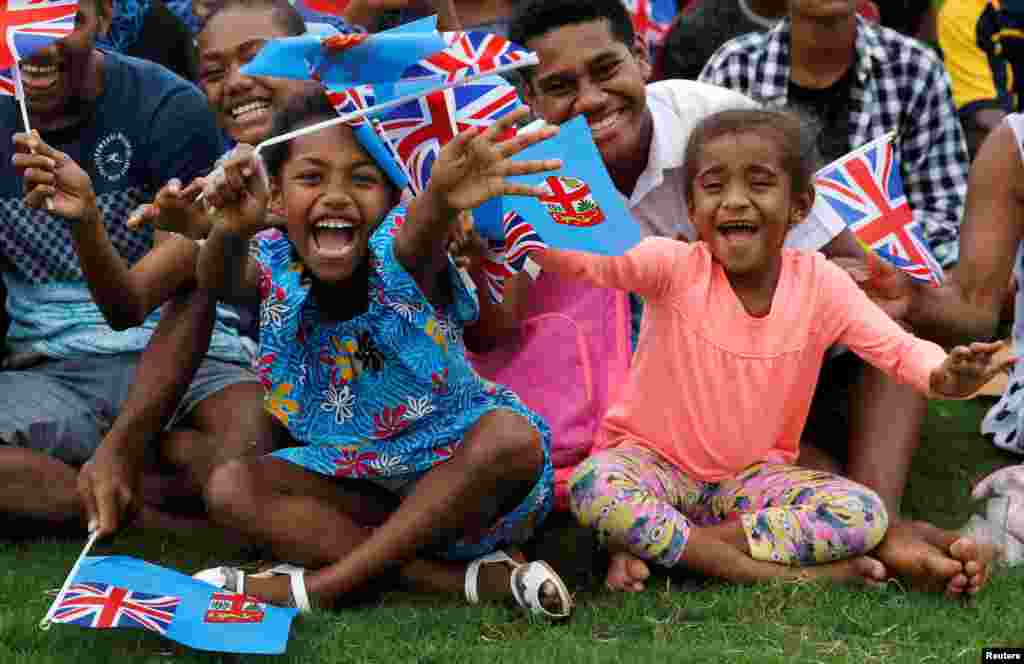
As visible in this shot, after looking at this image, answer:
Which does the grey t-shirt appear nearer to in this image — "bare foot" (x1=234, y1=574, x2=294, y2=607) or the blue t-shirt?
the blue t-shirt

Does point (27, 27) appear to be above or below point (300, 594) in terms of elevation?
above

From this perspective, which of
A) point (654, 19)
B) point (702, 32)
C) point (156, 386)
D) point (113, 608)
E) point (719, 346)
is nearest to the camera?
point (113, 608)

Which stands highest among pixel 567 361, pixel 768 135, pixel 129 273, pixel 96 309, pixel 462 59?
pixel 462 59

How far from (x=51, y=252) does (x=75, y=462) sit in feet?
1.71

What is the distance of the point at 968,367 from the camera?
3.28 m

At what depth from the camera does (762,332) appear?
371 centimetres

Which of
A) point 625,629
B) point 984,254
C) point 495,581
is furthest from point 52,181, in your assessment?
point 984,254

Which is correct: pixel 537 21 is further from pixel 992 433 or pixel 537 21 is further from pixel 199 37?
pixel 992 433

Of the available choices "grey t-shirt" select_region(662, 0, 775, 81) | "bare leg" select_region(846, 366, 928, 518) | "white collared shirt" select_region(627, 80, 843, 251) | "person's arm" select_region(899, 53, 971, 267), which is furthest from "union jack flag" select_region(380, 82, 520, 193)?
"grey t-shirt" select_region(662, 0, 775, 81)

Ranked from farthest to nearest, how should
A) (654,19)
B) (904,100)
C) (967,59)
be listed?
1. (654,19)
2. (967,59)
3. (904,100)

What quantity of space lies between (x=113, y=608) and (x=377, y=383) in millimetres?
765

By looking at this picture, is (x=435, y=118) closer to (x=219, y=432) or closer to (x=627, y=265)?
(x=627, y=265)

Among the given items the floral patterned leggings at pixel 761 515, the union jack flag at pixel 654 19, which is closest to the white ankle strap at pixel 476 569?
the floral patterned leggings at pixel 761 515

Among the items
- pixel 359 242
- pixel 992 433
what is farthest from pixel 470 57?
pixel 992 433
